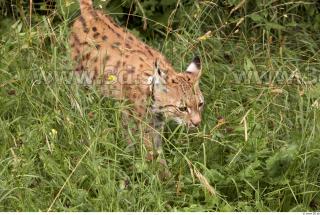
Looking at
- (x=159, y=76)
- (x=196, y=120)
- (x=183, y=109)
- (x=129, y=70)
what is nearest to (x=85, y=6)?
(x=129, y=70)

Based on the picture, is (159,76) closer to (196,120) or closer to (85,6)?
(196,120)

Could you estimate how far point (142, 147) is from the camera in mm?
6578

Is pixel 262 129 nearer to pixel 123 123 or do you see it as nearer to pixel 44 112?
pixel 123 123

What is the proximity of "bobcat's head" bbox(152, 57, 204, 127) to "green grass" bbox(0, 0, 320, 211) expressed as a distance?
0.16 meters

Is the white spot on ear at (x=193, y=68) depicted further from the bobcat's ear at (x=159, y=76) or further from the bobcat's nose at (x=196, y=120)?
the bobcat's nose at (x=196, y=120)

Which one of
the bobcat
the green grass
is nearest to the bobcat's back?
the bobcat

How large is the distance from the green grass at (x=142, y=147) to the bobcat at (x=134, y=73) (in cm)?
19

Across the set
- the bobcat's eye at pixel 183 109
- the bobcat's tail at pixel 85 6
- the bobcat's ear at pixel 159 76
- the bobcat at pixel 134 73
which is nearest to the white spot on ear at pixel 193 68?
the bobcat at pixel 134 73

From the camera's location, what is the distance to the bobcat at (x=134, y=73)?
731cm

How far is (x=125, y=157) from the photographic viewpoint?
21.7ft

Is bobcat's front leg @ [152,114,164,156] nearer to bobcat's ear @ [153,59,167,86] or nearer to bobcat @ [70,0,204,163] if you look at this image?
bobcat @ [70,0,204,163]

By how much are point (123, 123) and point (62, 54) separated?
147 cm

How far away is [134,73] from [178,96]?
651mm

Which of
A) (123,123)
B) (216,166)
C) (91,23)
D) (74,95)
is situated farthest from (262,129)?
(91,23)
